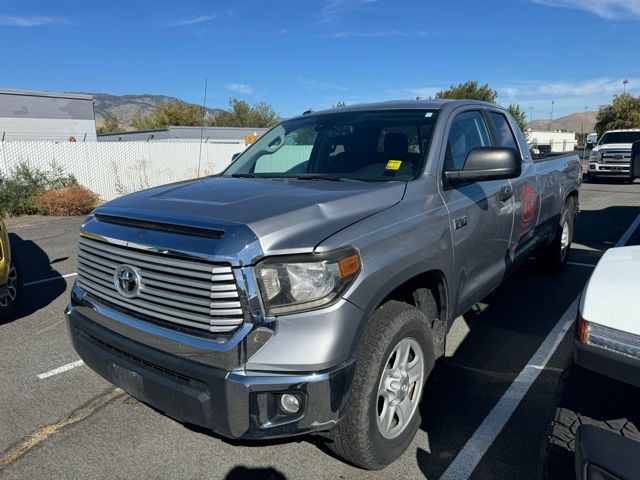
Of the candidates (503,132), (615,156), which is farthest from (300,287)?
(615,156)

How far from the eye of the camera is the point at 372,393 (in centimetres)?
229

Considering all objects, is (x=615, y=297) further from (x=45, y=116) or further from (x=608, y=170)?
(x=45, y=116)

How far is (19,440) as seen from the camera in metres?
2.92

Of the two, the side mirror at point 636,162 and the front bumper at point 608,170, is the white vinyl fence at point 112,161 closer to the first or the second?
the front bumper at point 608,170

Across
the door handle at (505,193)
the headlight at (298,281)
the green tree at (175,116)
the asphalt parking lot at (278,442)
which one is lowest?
the asphalt parking lot at (278,442)

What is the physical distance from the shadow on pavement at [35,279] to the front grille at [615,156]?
18630 mm

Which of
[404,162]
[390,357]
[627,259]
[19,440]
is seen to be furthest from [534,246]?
[19,440]

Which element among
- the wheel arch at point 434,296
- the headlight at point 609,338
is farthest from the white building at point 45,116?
the headlight at point 609,338

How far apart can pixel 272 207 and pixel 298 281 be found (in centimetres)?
45

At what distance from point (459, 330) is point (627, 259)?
7.66 ft

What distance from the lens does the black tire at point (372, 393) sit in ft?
7.38

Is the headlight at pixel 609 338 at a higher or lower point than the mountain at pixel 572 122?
lower

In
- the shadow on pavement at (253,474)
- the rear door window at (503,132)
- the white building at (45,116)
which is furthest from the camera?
the white building at (45,116)

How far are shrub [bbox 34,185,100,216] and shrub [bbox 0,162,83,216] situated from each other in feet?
0.86
